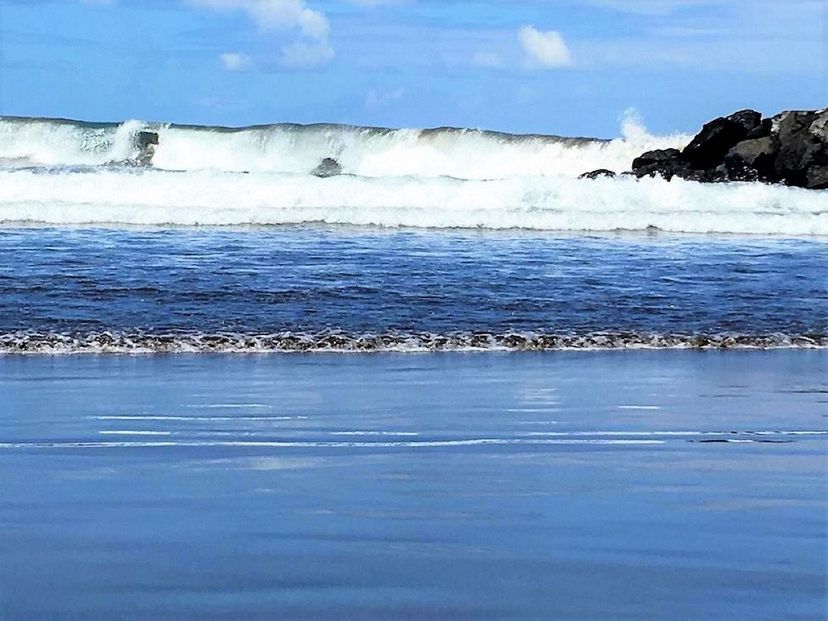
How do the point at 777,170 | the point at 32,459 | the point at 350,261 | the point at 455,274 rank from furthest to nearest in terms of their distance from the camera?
1. the point at 777,170
2. the point at 350,261
3. the point at 455,274
4. the point at 32,459

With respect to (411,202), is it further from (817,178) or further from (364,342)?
(364,342)

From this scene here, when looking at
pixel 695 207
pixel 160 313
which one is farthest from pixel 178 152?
pixel 160 313

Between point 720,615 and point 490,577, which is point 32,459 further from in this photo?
point 720,615

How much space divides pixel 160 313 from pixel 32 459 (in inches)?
205

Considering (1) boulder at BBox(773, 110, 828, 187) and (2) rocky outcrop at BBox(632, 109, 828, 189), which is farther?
(2) rocky outcrop at BBox(632, 109, 828, 189)

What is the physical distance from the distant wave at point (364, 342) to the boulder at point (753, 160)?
22.1 meters

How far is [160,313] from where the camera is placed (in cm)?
1025

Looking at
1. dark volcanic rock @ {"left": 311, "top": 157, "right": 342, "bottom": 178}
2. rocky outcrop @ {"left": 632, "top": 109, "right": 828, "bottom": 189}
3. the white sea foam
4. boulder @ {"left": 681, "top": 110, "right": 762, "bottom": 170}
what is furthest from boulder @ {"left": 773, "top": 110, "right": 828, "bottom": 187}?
dark volcanic rock @ {"left": 311, "top": 157, "right": 342, "bottom": 178}

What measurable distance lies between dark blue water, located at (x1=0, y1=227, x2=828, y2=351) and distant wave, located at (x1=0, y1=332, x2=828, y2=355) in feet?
0.11

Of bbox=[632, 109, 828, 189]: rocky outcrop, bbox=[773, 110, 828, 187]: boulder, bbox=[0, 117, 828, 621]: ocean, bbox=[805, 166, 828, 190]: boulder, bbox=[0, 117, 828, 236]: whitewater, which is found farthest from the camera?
bbox=[632, 109, 828, 189]: rocky outcrop

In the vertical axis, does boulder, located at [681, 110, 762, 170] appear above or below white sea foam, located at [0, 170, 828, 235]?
above

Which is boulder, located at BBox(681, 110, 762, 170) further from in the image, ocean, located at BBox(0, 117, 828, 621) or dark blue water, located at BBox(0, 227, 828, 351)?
dark blue water, located at BBox(0, 227, 828, 351)

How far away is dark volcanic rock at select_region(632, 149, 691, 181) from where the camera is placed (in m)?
32.5

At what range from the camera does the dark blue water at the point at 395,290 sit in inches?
384
